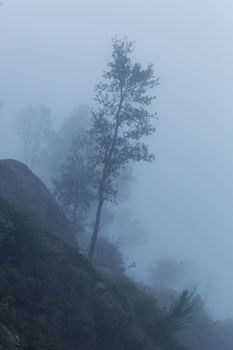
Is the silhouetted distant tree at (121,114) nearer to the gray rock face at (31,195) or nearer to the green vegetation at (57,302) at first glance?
the gray rock face at (31,195)

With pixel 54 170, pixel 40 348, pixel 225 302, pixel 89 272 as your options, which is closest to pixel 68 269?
pixel 89 272

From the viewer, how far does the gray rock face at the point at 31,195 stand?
31.1 metres

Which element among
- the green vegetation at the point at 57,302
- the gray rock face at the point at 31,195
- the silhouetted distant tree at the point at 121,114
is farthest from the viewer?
the silhouetted distant tree at the point at 121,114

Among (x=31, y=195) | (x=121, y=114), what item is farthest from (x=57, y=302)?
(x=121, y=114)

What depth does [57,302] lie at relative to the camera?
18.3 meters

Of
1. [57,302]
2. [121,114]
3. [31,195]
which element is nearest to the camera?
[57,302]

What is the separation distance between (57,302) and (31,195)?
15197mm

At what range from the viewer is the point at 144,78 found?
3288 centimetres

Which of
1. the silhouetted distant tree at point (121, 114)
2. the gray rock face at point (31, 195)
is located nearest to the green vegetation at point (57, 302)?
the gray rock face at point (31, 195)

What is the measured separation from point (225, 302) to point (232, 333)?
4563 inches

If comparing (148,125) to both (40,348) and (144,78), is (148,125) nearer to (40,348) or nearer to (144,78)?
Result: (144,78)

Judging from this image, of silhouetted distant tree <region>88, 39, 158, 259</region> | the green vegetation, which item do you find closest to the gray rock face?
silhouetted distant tree <region>88, 39, 158, 259</region>

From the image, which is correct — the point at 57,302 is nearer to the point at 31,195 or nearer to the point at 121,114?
the point at 31,195

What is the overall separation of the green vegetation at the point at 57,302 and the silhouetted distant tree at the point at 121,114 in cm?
1020
